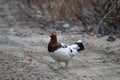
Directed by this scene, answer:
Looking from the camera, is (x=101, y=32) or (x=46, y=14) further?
(x=46, y=14)

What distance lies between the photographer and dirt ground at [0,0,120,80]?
692cm

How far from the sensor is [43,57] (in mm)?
8414

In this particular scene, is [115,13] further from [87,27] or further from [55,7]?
[55,7]

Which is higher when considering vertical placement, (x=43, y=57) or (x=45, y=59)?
(x=43, y=57)

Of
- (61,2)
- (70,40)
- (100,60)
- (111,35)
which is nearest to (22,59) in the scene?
(100,60)

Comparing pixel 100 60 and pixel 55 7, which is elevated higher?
pixel 55 7

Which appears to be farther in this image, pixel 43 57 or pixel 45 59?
pixel 43 57

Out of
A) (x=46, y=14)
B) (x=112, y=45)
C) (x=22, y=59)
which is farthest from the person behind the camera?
(x=46, y=14)

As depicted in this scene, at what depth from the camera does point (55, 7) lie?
12484 mm

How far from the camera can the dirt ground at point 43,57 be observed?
272 inches

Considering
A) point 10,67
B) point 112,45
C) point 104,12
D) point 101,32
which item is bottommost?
point 10,67

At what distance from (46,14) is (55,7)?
574 millimetres

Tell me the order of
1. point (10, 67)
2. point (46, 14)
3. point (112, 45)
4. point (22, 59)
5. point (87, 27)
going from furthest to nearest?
point (46, 14), point (87, 27), point (112, 45), point (22, 59), point (10, 67)

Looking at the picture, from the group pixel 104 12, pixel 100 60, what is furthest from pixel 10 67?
pixel 104 12
